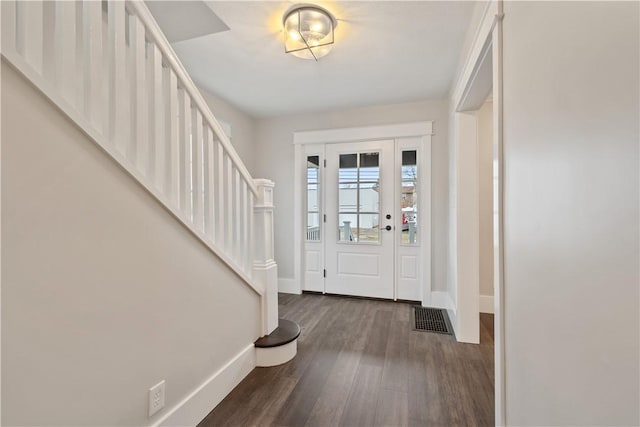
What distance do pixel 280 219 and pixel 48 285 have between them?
120 inches

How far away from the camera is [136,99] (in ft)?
3.83

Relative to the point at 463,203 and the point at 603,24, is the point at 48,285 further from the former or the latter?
the point at 463,203

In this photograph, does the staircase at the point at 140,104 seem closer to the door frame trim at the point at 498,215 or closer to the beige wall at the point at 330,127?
the door frame trim at the point at 498,215

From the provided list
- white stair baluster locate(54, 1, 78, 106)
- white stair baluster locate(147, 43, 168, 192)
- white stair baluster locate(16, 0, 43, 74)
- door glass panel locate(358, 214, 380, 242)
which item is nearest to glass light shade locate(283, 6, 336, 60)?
white stair baluster locate(147, 43, 168, 192)

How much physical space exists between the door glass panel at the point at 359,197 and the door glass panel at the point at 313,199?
1.02ft

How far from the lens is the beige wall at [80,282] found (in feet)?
2.58

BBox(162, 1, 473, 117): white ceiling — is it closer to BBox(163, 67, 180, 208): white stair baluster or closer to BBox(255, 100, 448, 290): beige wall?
BBox(255, 100, 448, 290): beige wall

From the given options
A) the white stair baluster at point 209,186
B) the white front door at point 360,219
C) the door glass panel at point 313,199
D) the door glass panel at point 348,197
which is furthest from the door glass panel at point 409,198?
the white stair baluster at point 209,186

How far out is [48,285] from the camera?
0.86 metres

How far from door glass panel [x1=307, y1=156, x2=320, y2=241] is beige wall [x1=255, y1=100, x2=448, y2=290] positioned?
25 cm

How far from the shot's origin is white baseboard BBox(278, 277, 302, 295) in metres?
3.75

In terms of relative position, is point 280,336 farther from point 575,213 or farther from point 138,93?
point 575,213

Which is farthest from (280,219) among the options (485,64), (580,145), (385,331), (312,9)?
(580,145)

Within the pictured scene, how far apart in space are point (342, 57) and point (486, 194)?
2.18m
